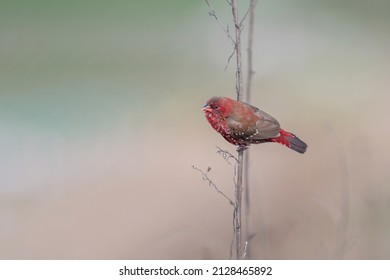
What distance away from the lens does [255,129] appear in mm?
1826

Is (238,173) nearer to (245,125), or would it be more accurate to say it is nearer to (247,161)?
(247,161)

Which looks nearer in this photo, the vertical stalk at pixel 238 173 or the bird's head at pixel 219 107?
the vertical stalk at pixel 238 173

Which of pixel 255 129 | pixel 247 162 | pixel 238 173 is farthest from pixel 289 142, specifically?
pixel 238 173

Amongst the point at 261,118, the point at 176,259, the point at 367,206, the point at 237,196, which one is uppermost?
the point at 261,118

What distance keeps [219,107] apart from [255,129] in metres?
A: 0.14

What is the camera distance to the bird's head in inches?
69.2

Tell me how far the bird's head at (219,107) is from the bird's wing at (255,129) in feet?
0.16

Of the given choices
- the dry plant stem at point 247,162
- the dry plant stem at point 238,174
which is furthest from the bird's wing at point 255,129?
the dry plant stem at point 238,174

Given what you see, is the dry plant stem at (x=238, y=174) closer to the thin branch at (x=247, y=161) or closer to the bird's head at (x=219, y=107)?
the thin branch at (x=247, y=161)

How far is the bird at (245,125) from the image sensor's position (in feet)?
5.89
